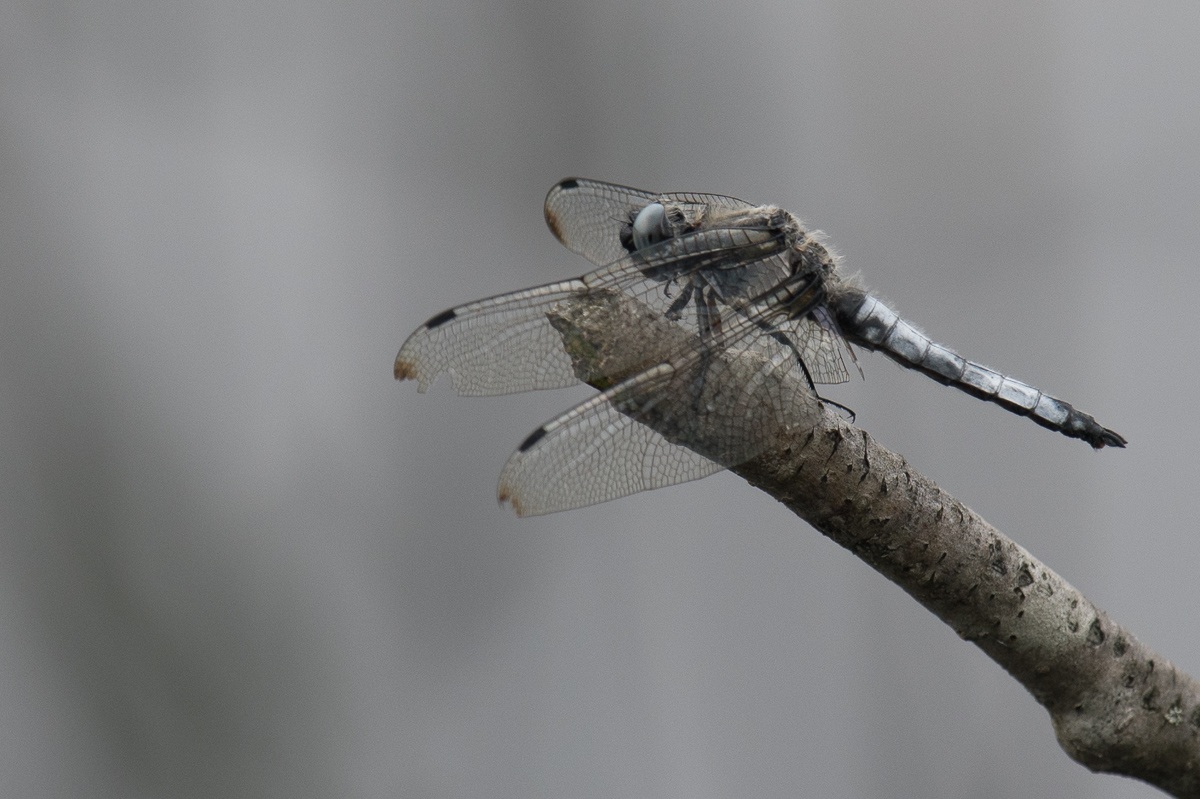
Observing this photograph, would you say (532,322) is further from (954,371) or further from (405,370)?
(954,371)

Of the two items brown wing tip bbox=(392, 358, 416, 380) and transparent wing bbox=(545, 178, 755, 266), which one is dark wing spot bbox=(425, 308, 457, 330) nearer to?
brown wing tip bbox=(392, 358, 416, 380)

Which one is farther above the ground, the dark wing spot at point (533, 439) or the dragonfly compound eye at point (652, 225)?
the dragonfly compound eye at point (652, 225)

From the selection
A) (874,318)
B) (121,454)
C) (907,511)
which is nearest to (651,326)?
(907,511)

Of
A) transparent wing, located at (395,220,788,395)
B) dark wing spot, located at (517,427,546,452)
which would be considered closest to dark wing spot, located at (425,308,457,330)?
transparent wing, located at (395,220,788,395)

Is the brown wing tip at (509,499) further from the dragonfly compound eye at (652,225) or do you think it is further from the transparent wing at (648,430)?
the dragonfly compound eye at (652,225)

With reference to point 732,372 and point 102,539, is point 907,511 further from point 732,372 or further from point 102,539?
point 102,539

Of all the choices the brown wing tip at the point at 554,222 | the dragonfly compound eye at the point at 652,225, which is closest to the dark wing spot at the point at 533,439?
the dragonfly compound eye at the point at 652,225
